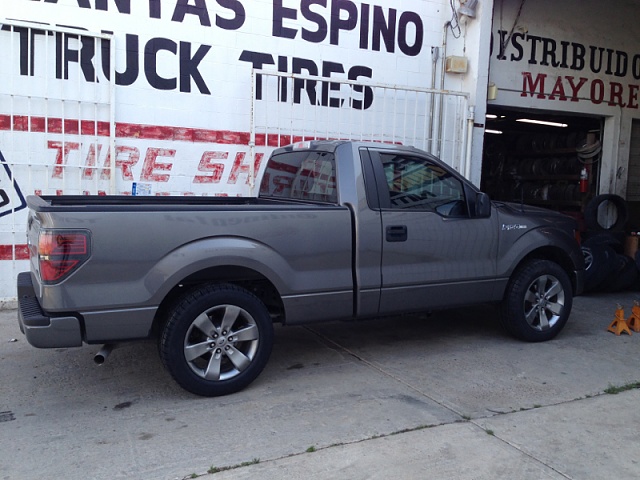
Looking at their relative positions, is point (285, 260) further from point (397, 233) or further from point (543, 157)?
point (543, 157)

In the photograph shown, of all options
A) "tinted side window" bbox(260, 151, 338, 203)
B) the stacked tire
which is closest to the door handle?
"tinted side window" bbox(260, 151, 338, 203)

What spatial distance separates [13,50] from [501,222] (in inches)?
227

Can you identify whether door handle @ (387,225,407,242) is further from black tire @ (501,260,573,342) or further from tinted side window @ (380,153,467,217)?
black tire @ (501,260,573,342)

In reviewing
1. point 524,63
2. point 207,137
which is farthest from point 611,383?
point 524,63

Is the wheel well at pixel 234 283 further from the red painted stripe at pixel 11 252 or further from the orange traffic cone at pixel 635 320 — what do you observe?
the orange traffic cone at pixel 635 320

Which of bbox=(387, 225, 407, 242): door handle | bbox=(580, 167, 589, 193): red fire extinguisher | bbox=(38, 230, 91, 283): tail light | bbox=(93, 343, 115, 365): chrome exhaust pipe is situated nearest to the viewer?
bbox=(38, 230, 91, 283): tail light

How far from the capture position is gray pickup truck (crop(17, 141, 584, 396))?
13.4ft

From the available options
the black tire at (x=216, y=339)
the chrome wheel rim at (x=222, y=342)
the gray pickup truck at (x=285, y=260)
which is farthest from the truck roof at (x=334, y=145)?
the chrome wheel rim at (x=222, y=342)

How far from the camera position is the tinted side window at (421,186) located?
5367 mm

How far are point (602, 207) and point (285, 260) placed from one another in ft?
27.6

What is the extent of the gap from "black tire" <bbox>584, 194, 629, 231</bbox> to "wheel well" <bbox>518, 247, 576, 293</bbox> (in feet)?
14.9

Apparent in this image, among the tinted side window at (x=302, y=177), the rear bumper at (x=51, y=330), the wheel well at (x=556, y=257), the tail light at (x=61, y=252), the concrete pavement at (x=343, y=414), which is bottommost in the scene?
the concrete pavement at (x=343, y=414)

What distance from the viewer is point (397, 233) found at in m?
5.22

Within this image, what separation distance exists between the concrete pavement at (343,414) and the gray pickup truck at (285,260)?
16.6 inches
